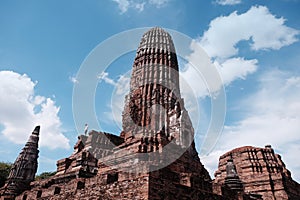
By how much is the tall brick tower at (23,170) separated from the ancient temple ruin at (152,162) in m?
0.07

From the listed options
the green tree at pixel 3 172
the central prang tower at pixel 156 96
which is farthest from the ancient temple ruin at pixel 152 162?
the green tree at pixel 3 172

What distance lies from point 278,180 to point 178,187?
573 inches

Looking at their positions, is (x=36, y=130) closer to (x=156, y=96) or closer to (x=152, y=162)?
Answer: (x=156, y=96)

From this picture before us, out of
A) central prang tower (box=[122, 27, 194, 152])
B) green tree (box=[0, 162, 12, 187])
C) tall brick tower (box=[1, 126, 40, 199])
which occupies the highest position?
central prang tower (box=[122, 27, 194, 152])

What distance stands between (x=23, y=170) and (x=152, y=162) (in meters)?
12.1

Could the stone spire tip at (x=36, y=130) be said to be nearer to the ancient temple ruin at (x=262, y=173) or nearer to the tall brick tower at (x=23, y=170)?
the tall brick tower at (x=23, y=170)

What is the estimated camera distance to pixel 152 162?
1622 cm

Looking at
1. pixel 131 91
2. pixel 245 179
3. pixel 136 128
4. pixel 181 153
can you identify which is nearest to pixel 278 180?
pixel 245 179

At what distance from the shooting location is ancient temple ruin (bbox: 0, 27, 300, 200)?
38.6 ft

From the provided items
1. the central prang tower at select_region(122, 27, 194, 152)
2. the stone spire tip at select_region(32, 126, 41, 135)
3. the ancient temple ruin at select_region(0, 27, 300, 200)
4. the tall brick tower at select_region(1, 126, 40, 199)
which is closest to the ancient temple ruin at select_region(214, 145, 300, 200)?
the ancient temple ruin at select_region(0, 27, 300, 200)

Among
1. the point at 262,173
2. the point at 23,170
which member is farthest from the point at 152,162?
the point at 262,173

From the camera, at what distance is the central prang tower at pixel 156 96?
82.9 feet

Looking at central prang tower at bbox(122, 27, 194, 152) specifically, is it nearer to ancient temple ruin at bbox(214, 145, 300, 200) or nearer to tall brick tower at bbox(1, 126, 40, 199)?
ancient temple ruin at bbox(214, 145, 300, 200)

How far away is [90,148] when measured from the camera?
22.6m
